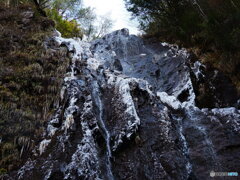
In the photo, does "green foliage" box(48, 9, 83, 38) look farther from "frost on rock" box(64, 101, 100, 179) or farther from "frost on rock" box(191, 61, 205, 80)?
"frost on rock" box(64, 101, 100, 179)

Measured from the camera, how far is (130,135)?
395cm

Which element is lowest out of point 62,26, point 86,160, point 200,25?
point 86,160

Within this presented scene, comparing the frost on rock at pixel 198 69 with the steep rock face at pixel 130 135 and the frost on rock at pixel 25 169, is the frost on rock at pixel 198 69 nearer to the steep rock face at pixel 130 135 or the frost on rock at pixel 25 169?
the steep rock face at pixel 130 135

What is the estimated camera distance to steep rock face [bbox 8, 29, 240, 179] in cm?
350

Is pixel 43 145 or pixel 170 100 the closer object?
pixel 43 145

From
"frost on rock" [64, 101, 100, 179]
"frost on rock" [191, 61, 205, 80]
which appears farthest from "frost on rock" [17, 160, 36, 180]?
"frost on rock" [191, 61, 205, 80]

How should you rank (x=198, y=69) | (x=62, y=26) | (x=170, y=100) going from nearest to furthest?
(x=170, y=100) → (x=198, y=69) → (x=62, y=26)

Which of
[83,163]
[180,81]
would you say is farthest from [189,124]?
[83,163]

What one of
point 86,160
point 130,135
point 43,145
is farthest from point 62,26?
point 86,160

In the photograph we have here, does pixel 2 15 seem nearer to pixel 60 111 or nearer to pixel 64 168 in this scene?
pixel 60 111

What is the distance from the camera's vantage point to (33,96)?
203 inches

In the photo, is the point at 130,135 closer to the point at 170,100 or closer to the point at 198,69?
the point at 170,100

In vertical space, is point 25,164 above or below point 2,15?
below

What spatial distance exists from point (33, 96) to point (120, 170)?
311cm
